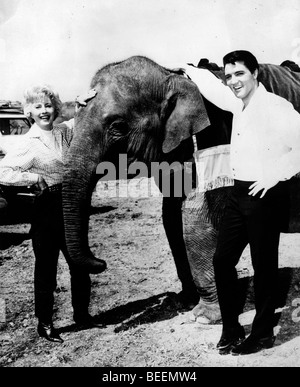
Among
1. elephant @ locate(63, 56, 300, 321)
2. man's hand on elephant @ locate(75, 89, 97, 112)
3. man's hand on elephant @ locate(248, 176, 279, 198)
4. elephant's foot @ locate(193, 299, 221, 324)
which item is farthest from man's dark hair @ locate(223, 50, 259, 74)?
elephant's foot @ locate(193, 299, 221, 324)

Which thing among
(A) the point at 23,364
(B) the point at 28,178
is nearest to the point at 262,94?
(B) the point at 28,178

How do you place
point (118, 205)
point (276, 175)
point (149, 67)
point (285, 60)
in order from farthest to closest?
point (118, 205), point (285, 60), point (149, 67), point (276, 175)

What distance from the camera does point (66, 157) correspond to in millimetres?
3393

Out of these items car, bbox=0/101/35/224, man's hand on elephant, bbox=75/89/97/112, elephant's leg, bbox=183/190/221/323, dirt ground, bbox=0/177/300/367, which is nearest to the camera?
man's hand on elephant, bbox=75/89/97/112

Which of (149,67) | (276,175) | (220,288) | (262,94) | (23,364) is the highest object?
(149,67)

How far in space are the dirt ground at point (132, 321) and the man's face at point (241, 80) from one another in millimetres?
1606

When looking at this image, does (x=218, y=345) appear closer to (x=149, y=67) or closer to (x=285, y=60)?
(x=149, y=67)

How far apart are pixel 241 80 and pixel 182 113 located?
497 millimetres

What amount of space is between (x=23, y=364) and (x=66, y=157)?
139cm

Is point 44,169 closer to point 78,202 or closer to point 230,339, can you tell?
point 78,202

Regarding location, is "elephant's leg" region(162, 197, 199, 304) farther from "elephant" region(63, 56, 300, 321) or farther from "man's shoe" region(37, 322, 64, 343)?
"man's shoe" region(37, 322, 64, 343)

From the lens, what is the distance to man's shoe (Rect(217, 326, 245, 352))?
3.48 m

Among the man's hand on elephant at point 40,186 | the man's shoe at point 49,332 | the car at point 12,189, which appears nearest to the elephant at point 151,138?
the man's hand on elephant at point 40,186

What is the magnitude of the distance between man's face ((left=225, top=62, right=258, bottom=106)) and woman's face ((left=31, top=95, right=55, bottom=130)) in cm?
115
